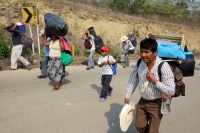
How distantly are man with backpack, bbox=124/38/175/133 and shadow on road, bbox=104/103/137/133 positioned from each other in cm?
95

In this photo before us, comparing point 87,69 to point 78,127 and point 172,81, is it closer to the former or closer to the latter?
point 78,127

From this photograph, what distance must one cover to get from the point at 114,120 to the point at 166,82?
6.46ft

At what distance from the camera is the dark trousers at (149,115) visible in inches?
112

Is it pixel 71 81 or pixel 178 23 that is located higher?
pixel 178 23

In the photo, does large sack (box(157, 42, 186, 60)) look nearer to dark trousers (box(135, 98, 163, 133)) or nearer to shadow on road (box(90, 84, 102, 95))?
dark trousers (box(135, 98, 163, 133))

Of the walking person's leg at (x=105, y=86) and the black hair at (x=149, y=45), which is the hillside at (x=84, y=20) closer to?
the walking person's leg at (x=105, y=86)

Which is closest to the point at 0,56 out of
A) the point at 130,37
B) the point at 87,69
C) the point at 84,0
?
the point at 87,69

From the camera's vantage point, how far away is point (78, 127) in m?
3.92

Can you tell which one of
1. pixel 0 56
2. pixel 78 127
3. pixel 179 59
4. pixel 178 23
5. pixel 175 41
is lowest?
pixel 78 127

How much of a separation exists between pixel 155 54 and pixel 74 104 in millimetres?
2890

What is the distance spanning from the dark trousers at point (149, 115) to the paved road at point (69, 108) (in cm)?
96

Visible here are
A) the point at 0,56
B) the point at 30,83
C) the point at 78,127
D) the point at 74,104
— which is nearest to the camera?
the point at 78,127

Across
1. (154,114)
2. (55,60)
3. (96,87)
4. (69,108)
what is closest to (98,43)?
(96,87)

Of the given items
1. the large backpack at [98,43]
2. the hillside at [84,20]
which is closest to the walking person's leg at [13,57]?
the large backpack at [98,43]
